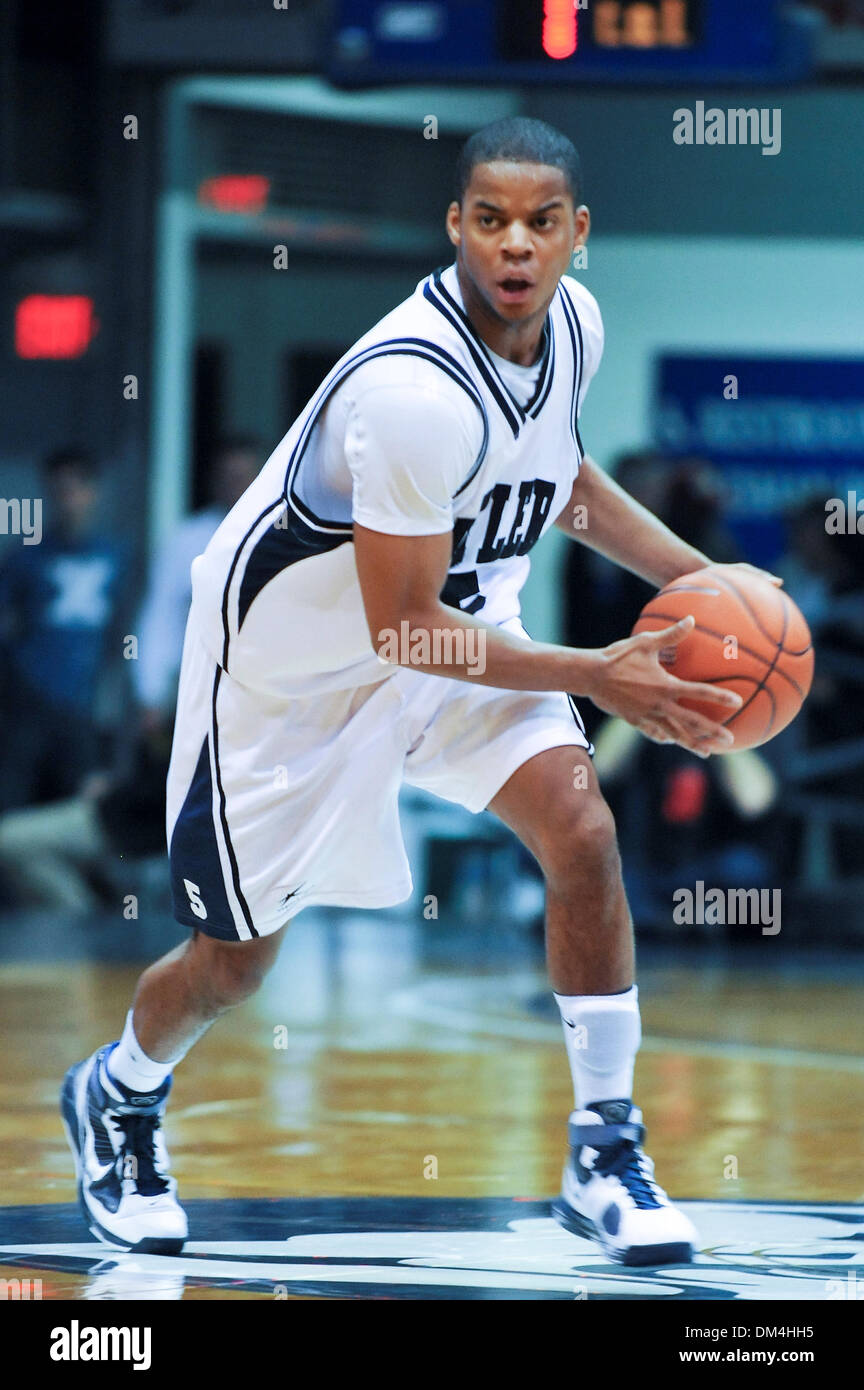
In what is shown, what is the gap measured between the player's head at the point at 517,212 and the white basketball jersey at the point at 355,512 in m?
0.10

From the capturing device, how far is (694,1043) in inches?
248

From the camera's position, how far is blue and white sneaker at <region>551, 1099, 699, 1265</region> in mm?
3404

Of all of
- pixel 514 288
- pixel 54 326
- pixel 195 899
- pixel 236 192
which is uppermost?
pixel 236 192

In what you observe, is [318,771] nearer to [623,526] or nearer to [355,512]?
[355,512]

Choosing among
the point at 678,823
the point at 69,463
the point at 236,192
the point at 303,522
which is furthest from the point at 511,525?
the point at 236,192

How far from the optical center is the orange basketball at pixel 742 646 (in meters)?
3.47

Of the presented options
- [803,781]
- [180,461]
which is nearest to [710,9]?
[803,781]

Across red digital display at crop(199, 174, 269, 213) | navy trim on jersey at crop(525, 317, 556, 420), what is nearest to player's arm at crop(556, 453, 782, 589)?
navy trim on jersey at crop(525, 317, 556, 420)

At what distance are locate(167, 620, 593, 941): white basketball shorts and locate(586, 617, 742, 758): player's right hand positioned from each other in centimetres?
26

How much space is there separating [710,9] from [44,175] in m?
3.73

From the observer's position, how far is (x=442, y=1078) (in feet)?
18.6

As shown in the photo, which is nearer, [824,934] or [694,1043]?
[694,1043]

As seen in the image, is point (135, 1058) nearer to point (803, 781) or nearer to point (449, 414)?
point (449, 414)

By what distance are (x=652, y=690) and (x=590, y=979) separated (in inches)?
20.3
